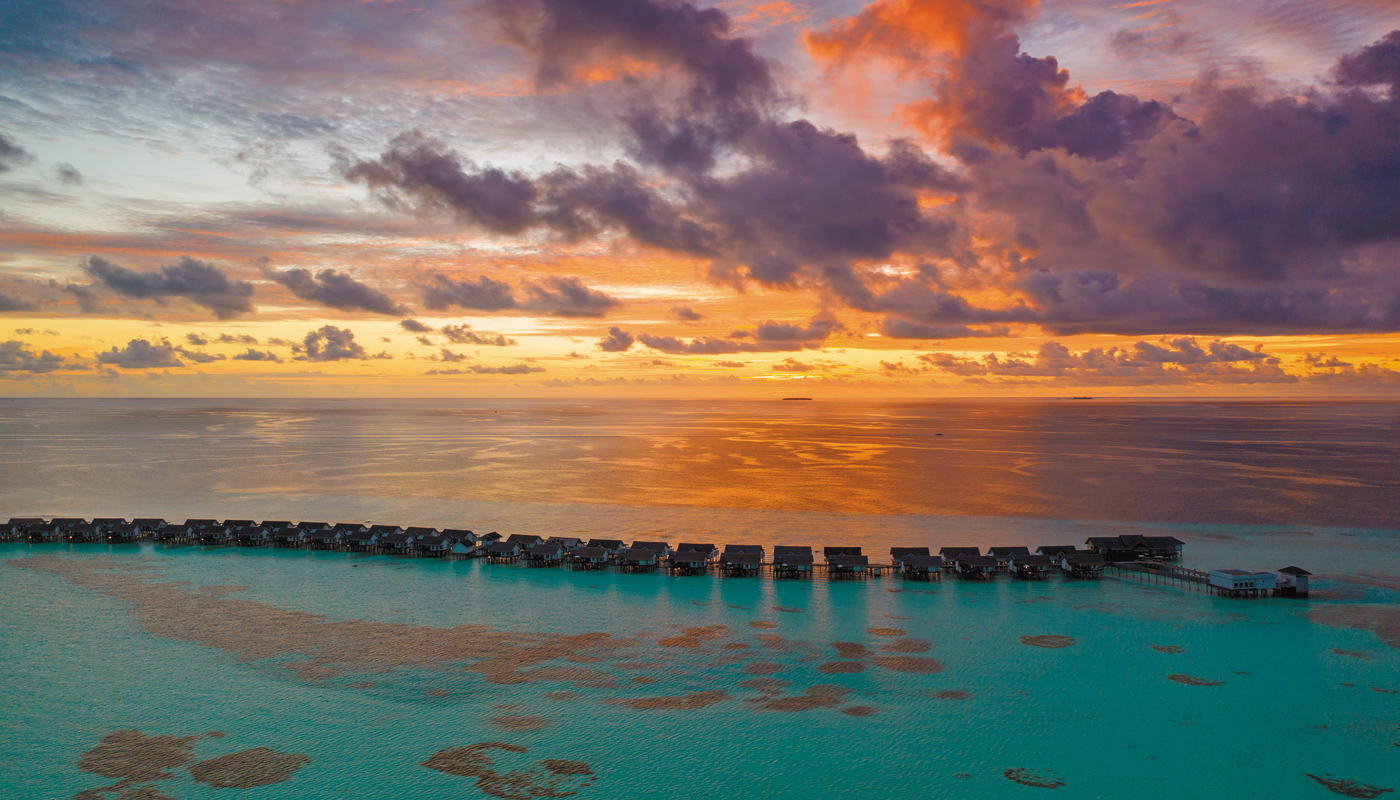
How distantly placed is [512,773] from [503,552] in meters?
27.4

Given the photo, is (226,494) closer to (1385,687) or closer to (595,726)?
(595,726)

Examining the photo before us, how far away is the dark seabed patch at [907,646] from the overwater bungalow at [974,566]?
1272cm

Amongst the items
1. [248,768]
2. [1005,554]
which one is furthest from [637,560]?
[248,768]

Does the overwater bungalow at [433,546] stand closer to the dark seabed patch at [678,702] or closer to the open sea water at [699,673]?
the open sea water at [699,673]

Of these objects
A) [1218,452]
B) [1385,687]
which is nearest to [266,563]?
[1385,687]

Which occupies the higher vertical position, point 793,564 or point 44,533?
point 44,533

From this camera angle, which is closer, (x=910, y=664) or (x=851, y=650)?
(x=910, y=664)

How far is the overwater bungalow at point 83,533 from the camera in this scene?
170 feet

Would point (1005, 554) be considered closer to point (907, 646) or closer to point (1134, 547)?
point (1134, 547)

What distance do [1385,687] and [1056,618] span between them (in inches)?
482

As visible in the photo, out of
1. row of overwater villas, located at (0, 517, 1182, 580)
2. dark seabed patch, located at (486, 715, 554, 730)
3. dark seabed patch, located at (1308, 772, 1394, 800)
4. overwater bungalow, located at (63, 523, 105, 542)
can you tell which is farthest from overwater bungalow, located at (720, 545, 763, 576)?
overwater bungalow, located at (63, 523, 105, 542)

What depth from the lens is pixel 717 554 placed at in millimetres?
49156

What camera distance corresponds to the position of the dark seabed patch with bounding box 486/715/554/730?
24.8 m

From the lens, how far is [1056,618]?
36719mm
